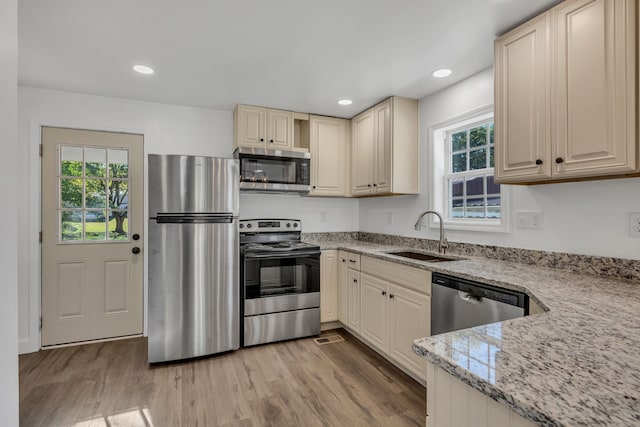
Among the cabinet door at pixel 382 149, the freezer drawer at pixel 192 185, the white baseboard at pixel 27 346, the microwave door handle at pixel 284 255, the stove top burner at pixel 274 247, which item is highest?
the cabinet door at pixel 382 149

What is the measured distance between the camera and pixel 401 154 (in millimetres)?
3061

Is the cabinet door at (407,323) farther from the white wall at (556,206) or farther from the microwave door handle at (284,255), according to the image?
the microwave door handle at (284,255)

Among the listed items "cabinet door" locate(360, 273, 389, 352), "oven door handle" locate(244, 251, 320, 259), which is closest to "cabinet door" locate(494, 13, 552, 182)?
"cabinet door" locate(360, 273, 389, 352)

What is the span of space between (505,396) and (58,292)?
3661 mm

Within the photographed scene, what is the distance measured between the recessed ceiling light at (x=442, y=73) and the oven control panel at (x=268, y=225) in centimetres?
207

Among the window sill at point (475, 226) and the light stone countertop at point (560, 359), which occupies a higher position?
the window sill at point (475, 226)

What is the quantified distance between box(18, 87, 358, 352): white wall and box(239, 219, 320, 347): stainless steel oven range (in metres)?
0.62

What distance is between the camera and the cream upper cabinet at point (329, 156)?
3580 millimetres

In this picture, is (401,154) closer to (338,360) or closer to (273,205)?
(273,205)

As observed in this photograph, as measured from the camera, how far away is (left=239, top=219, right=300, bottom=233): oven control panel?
3.42 meters

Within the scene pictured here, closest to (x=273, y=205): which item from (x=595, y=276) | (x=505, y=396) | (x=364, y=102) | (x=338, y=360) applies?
(x=364, y=102)

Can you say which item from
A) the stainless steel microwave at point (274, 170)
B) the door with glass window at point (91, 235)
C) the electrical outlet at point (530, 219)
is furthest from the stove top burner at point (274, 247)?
the electrical outlet at point (530, 219)

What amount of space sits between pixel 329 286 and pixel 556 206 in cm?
211

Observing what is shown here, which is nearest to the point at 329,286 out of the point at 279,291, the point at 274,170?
the point at 279,291
